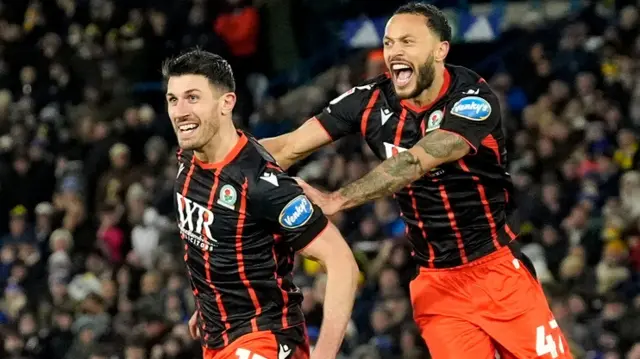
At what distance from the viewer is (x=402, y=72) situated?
290 inches

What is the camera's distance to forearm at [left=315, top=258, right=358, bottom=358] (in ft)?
21.3

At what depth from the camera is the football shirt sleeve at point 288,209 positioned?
657cm

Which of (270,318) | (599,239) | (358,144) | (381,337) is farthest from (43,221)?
(270,318)

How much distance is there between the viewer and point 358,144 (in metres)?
14.9

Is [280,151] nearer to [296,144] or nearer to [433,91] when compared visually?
[296,144]

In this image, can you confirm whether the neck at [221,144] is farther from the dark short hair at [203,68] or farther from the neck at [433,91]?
the neck at [433,91]

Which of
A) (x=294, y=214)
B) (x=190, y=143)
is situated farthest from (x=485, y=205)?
(x=190, y=143)

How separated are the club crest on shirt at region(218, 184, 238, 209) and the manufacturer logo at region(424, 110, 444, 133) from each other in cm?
126

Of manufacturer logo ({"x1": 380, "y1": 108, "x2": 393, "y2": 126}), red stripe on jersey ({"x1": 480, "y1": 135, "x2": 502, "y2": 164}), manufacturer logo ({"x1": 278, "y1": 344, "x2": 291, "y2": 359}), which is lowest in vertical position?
manufacturer logo ({"x1": 278, "y1": 344, "x2": 291, "y2": 359})

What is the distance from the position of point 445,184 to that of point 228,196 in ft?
4.55

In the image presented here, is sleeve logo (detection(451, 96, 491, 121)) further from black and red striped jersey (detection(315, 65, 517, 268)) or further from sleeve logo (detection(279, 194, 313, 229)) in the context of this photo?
sleeve logo (detection(279, 194, 313, 229))

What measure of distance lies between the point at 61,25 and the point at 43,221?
166 inches

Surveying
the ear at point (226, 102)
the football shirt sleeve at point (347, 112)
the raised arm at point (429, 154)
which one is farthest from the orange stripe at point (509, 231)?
the ear at point (226, 102)

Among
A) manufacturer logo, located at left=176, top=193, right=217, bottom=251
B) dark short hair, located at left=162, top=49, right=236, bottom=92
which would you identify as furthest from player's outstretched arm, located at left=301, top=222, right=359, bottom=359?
dark short hair, located at left=162, top=49, right=236, bottom=92
